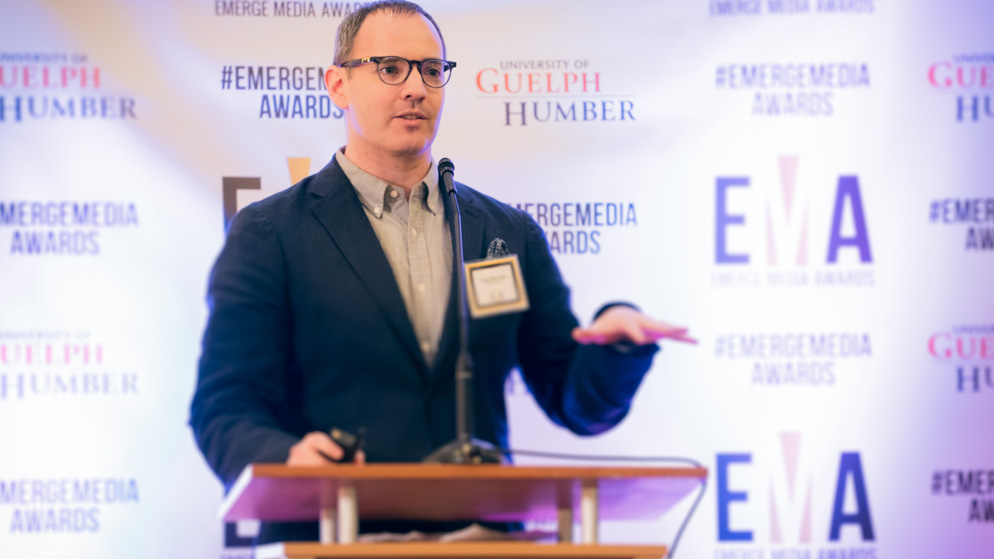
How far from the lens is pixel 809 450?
3.30 m

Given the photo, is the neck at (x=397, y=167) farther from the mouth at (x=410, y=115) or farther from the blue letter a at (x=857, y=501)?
the blue letter a at (x=857, y=501)

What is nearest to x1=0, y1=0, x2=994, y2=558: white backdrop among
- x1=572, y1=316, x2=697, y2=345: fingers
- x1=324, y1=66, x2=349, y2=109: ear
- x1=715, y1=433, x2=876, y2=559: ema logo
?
x1=715, y1=433, x2=876, y2=559: ema logo

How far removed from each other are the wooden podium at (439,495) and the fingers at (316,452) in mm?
43

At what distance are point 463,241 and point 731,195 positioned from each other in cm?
137

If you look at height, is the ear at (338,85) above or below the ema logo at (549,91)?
below

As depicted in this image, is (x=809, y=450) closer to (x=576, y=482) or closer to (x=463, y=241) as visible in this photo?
(x=463, y=241)

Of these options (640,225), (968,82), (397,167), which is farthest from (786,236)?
(397,167)

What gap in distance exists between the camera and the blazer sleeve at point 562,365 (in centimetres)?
202

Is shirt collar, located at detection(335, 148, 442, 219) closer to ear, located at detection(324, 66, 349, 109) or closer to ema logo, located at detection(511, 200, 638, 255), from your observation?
ear, located at detection(324, 66, 349, 109)

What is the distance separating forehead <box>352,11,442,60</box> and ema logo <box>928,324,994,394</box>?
6.59ft

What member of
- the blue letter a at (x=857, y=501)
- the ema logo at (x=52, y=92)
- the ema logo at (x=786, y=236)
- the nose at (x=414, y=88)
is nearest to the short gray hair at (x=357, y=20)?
the nose at (x=414, y=88)

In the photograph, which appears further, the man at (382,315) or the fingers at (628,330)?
the man at (382,315)

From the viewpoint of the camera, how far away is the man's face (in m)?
2.38

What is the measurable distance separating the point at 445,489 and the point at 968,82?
9.09 ft
